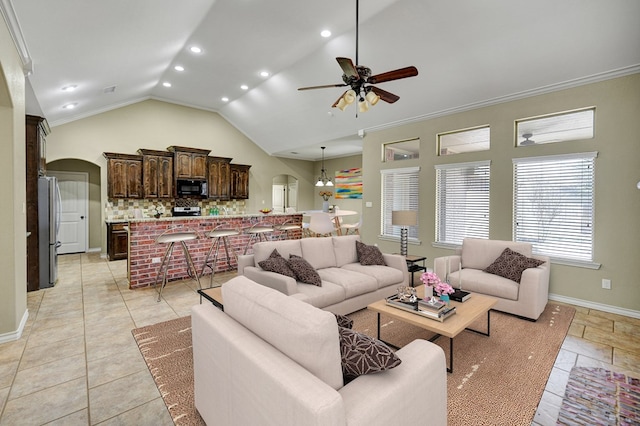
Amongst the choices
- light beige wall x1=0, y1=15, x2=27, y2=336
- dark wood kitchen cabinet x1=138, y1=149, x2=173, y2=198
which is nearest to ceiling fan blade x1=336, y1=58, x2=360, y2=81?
light beige wall x1=0, y1=15, x2=27, y2=336

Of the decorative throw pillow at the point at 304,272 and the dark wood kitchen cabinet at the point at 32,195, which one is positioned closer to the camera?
the decorative throw pillow at the point at 304,272

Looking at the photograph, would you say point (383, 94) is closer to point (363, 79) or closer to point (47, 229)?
point (363, 79)

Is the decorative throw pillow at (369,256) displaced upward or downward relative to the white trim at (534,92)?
downward

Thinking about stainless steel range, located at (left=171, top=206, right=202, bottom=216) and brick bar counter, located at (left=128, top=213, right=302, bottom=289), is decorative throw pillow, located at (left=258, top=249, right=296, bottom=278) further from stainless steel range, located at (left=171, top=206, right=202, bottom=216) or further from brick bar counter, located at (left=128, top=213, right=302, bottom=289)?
stainless steel range, located at (left=171, top=206, right=202, bottom=216)

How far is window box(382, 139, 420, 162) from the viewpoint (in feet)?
19.2

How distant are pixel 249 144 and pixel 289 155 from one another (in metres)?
1.36

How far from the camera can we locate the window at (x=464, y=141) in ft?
16.2

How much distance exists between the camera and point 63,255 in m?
7.10

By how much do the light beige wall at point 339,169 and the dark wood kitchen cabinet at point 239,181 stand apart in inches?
112

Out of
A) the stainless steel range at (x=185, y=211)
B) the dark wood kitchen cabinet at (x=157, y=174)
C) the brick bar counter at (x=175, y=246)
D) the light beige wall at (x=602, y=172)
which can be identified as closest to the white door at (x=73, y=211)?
the dark wood kitchen cabinet at (x=157, y=174)

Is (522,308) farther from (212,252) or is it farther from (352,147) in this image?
(352,147)

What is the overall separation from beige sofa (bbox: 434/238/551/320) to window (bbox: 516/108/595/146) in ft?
5.32

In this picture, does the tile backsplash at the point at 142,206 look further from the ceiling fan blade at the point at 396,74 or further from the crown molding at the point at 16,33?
the ceiling fan blade at the point at 396,74

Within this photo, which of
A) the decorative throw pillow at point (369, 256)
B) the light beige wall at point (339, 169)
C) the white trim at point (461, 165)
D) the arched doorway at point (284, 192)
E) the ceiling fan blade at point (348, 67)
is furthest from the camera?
the arched doorway at point (284, 192)
